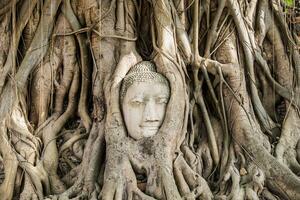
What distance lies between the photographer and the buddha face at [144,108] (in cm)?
500

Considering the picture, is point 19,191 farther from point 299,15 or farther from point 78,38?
point 299,15

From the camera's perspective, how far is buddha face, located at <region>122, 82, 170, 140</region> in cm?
500

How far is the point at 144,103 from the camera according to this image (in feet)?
16.5

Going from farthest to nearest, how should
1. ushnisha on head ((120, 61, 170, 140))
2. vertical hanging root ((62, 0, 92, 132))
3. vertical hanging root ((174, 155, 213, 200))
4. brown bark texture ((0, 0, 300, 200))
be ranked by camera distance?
vertical hanging root ((62, 0, 92, 132)) < ushnisha on head ((120, 61, 170, 140)) < brown bark texture ((0, 0, 300, 200)) < vertical hanging root ((174, 155, 213, 200))

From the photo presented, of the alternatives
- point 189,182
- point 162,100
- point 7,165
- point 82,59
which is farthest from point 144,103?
point 7,165

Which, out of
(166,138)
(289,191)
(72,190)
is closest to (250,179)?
(289,191)

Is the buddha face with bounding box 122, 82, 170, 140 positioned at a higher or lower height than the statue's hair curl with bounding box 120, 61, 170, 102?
lower

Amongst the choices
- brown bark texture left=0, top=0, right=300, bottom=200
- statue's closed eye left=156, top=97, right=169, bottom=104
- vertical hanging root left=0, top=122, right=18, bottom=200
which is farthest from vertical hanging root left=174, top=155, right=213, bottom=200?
vertical hanging root left=0, top=122, right=18, bottom=200

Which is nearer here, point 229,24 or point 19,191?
point 19,191

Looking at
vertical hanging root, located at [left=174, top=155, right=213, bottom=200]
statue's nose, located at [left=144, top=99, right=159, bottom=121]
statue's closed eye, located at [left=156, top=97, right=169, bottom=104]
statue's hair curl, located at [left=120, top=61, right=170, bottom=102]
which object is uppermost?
statue's hair curl, located at [left=120, top=61, right=170, bottom=102]

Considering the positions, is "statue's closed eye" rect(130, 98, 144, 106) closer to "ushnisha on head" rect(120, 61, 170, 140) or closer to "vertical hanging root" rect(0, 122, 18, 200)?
"ushnisha on head" rect(120, 61, 170, 140)

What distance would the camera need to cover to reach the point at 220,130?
17.6 ft

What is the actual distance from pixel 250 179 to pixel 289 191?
0.32m

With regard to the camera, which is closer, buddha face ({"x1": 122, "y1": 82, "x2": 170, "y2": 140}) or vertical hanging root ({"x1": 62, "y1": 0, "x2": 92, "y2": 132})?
buddha face ({"x1": 122, "y1": 82, "x2": 170, "y2": 140})
